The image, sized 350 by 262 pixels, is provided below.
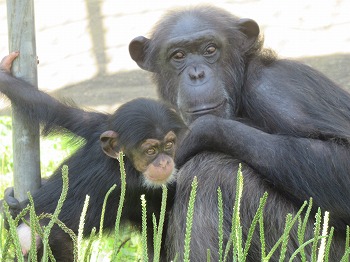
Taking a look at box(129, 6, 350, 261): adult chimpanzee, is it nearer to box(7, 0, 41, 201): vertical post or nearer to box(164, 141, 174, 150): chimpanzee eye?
box(164, 141, 174, 150): chimpanzee eye

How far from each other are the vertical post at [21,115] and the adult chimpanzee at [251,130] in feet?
3.20

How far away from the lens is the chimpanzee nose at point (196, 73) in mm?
5321

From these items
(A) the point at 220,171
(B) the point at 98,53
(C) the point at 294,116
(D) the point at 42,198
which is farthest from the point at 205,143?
(B) the point at 98,53

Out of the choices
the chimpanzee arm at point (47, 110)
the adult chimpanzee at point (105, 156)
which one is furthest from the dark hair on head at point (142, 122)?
the chimpanzee arm at point (47, 110)

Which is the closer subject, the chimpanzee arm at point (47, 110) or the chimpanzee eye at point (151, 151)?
the chimpanzee eye at point (151, 151)

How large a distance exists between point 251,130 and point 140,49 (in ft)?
4.72

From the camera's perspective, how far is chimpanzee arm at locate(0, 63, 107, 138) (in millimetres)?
5102

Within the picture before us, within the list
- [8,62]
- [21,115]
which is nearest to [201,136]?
[21,115]

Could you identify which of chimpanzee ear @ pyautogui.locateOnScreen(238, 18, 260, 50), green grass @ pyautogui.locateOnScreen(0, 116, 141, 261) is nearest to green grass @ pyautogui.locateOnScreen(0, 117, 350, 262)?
green grass @ pyautogui.locateOnScreen(0, 116, 141, 261)

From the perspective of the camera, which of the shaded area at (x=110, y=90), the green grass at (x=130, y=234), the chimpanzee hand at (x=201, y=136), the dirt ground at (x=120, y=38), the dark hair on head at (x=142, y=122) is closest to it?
the green grass at (x=130, y=234)

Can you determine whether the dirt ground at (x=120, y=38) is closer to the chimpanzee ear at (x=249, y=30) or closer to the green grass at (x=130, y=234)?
the green grass at (x=130, y=234)

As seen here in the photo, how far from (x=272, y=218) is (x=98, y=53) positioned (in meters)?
6.71

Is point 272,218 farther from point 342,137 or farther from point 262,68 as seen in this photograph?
point 262,68

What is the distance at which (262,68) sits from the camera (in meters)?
5.42
